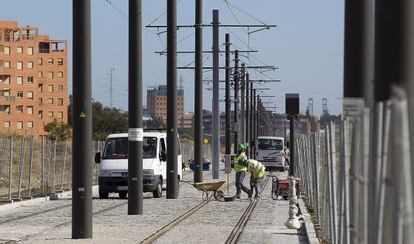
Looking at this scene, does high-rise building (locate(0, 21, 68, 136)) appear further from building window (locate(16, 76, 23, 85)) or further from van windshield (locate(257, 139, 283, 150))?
van windshield (locate(257, 139, 283, 150))

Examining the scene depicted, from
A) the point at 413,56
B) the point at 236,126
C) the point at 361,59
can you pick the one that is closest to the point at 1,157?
the point at 361,59

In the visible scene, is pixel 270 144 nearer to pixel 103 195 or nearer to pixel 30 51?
pixel 103 195

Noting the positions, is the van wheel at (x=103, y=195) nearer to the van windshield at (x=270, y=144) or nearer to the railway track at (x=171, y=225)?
the railway track at (x=171, y=225)

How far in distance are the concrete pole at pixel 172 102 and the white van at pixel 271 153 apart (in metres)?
46.3

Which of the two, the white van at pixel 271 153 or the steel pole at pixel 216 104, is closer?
the steel pole at pixel 216 104

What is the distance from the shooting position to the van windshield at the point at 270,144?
82.3 m

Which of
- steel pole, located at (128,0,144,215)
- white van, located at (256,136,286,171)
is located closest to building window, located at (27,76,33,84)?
white van, located at (256,136,286,171)

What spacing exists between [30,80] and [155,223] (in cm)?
12666

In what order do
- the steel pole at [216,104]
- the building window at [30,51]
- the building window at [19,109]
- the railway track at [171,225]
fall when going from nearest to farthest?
1. the railway track at [171,225]
2. the steel pole at [216,104]
3. the building window at [19,109]
4. the building window at [30,51]

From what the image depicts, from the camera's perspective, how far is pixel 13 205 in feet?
97.9

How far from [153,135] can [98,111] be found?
106 metres

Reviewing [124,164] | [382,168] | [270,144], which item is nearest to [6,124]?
[270,144]

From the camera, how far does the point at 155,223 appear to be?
23.2 metres

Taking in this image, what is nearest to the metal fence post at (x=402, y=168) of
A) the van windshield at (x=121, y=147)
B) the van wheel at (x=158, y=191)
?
the van windshield at (x=121, y=147)
